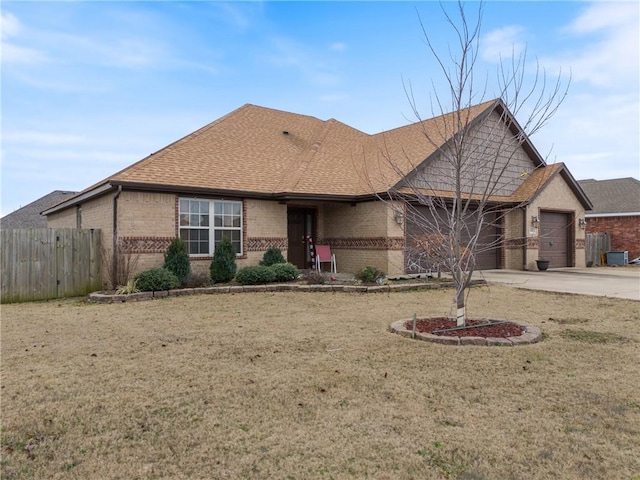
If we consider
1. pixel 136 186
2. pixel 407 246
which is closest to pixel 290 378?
pixel 136 186

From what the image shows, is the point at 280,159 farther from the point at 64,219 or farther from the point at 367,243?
the point at 64,219

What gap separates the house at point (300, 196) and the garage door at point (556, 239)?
0.05 m

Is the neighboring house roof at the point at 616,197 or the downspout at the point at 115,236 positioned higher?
the neighboring house roof at the point at 616,197

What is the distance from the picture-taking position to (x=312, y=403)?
371 cm

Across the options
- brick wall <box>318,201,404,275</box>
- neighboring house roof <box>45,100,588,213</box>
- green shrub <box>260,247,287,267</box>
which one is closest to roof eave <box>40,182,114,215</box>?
neighboring house roof <box>45,100,588,213</box>

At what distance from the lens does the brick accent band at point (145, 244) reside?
1124 centimetres

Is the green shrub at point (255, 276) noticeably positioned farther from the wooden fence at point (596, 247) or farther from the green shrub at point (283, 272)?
the wooden fence at point (596, 247)

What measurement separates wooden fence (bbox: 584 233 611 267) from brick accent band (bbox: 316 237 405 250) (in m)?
13.5

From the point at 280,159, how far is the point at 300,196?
3.09m

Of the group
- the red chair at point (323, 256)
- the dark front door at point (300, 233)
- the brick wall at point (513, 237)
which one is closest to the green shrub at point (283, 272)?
the red chair at point (323, 256)

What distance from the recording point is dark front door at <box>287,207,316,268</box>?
15.6m

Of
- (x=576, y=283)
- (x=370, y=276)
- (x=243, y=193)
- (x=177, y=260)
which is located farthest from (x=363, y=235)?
(x=576, y=283)

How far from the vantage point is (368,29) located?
1066 centimetres

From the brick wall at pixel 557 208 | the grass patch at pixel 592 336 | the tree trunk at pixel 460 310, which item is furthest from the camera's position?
the brick wall at pixel 557 208
